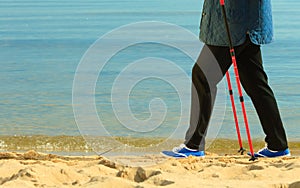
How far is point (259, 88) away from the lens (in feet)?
18.9

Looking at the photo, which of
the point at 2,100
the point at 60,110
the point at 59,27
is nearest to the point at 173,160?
the point at 60,110

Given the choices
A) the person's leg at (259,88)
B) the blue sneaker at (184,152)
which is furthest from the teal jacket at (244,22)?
the blue sneaker at (184,152)

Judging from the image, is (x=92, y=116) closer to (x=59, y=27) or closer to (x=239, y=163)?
(x=239, y=163)

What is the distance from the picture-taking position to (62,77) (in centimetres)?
1216

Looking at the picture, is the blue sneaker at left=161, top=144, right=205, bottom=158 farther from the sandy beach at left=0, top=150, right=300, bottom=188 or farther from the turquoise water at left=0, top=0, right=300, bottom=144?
the turquoise water at left=0, top=0, right=300, bottom=144

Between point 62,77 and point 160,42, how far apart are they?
21.9 feet

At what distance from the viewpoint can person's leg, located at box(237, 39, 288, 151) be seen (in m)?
5.74

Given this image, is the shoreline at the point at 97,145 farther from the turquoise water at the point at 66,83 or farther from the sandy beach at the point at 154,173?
the sandy beach at the point at 154,173

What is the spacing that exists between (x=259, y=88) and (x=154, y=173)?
1.30m

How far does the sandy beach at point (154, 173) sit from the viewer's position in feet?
15.2

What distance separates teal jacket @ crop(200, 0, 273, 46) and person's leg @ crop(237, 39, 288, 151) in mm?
94

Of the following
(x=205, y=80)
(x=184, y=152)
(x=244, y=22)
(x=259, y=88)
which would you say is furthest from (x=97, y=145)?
(x=244, y=22)

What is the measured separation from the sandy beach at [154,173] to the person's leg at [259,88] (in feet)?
0.81

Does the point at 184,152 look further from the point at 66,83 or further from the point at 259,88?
the point at 66,83
